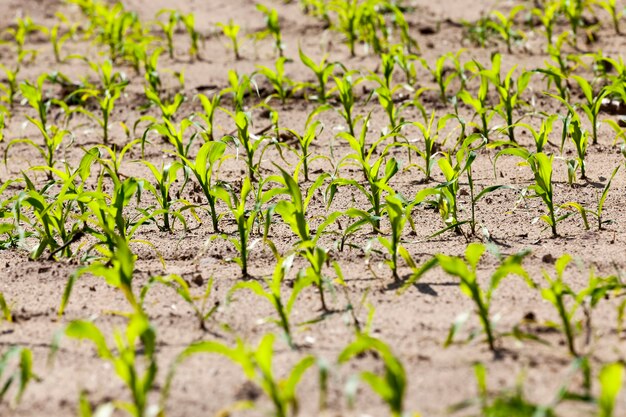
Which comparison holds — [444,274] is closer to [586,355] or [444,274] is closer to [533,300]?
[533,300]

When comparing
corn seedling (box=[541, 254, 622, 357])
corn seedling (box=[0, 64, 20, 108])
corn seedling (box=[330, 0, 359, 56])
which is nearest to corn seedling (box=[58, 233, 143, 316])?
corn seedling (box=[541, 254, 622, 357])

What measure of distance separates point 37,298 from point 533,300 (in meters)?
1.55

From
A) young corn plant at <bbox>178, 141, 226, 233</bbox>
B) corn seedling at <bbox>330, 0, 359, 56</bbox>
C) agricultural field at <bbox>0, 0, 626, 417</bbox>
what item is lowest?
agricultural field at <bbox>0, 0, 626, 417</bbox>

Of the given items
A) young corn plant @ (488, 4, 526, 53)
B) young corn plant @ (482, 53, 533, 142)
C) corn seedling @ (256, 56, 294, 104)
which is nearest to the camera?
young corn plant @ (482, 53, 533, 142)

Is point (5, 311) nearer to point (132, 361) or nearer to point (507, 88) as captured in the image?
point (132, 361)

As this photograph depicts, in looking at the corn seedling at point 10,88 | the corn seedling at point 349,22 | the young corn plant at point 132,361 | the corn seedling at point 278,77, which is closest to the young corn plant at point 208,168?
the young corn plant at point 132,361

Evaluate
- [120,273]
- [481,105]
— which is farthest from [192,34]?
[120,273]

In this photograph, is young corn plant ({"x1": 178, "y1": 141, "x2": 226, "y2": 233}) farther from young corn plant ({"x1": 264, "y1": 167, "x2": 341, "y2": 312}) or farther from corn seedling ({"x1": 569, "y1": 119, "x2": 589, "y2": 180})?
corn seedling ({"x1": 569, "y1": 119, "x2": 589, "y2": 180})

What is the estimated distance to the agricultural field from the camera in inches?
91.6

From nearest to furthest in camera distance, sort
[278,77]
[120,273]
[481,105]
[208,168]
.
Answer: [120,273] → [208,168] → [481,105] → [278,77]

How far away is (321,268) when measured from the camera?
10.0ft

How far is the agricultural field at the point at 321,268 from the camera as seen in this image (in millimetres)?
2326

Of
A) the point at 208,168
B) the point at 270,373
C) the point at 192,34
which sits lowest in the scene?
the point at 270,373

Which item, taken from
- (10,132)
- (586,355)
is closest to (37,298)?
(586,355)
